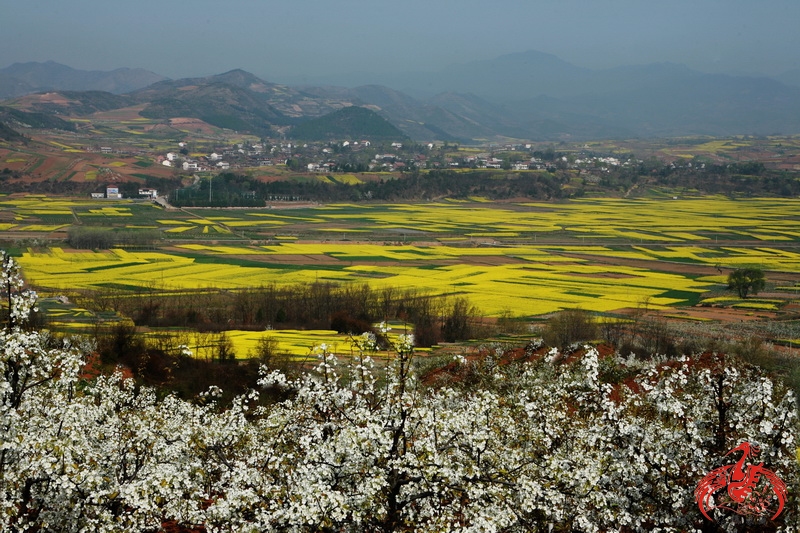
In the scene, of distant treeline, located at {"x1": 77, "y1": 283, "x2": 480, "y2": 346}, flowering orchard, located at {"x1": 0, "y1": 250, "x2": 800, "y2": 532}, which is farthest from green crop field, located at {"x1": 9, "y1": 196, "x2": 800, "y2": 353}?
flowering orchard, located at {"x1": 0, "y1": 250, "x2": 800, "y2": 532}

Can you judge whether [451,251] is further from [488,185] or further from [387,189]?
[488,185]

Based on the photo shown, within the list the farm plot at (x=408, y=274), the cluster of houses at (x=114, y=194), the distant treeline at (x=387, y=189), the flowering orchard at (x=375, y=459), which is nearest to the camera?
the flowering orchard at (x=375, y=459)

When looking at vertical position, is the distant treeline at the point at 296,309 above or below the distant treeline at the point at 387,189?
below

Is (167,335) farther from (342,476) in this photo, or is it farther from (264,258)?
(264,258)

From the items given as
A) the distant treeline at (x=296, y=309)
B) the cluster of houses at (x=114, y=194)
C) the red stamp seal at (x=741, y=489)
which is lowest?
the distant treeline at (x=296, y=309)

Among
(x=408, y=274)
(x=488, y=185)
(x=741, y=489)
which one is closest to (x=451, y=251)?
(x=408, y=274)

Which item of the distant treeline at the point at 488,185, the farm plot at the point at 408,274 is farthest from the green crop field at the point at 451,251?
the distant treeline at the point at 488,185

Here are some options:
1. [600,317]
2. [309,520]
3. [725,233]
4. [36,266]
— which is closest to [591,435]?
[309,520]

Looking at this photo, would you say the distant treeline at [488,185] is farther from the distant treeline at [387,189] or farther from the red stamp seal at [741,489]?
the red stamp seal at [741,489]
